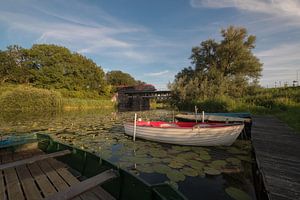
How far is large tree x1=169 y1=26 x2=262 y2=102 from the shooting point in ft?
87.8

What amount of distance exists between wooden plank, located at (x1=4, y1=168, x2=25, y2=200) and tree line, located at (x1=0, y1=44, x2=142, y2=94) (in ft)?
158

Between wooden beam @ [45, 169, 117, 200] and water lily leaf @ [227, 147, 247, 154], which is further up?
wooden beam @ [45, 169, 117, 200]

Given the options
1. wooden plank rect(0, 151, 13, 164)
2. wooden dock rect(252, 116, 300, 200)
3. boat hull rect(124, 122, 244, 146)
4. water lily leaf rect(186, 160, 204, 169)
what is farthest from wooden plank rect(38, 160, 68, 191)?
boat hull rect(124, 122, 244, 146)

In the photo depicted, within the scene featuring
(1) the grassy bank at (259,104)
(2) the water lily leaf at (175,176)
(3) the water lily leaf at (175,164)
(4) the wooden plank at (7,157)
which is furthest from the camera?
(1) the grassy bank at (259,104)

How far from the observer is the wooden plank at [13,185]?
9.91 ft

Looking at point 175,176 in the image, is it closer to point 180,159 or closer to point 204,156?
point 180,159

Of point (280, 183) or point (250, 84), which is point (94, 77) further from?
point (280, 183)

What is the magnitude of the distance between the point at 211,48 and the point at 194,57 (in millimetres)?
3993

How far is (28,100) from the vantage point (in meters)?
29.4

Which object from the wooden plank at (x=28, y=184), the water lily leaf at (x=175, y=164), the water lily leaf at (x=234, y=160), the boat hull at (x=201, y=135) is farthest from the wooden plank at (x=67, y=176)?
the water lily leaf at (x=234, y=160)

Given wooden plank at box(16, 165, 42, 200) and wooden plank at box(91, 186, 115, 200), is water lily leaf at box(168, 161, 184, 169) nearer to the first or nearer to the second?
wooden plank at box(91, 186, 115, 200)

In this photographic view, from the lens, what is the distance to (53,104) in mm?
31953

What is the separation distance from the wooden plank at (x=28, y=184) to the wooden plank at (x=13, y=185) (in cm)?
7

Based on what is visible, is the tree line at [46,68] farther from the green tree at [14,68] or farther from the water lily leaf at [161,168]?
the water lily leaf at [161,168]
